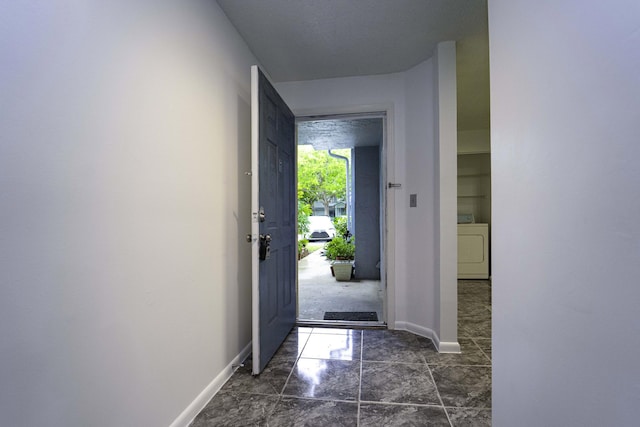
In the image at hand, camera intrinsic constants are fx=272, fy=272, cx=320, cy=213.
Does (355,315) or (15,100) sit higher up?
(15,100)

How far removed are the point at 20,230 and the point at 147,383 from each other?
77cm

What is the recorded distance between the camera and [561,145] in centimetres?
63

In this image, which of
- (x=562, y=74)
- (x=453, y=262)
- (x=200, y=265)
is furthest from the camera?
(x=453, y=262)

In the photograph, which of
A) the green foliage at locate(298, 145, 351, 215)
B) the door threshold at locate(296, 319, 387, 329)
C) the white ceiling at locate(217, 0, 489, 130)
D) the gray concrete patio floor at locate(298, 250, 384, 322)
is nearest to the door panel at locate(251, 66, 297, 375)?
the door threshold at locate(296, 319, 387, 329)

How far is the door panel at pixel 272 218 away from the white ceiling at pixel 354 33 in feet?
1.29

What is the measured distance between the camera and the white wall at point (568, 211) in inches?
18.9

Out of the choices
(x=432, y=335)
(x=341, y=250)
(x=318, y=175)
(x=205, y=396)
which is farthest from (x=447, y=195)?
(x=318, y=175)

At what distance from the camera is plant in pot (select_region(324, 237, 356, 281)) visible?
4.75 metres

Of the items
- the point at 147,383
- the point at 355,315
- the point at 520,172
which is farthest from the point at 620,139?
the point at 355,315

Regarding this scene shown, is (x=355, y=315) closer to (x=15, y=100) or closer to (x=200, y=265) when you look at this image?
(x=200, y=265)

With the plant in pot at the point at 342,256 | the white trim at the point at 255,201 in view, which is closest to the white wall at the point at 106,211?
the white trim at the point at 255,201

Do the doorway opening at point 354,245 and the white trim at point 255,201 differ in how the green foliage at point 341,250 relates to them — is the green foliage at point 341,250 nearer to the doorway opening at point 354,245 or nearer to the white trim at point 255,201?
the doorway opening at point 354,245

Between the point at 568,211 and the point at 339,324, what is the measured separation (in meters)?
2.36

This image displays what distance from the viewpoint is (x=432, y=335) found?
231 centimetres
